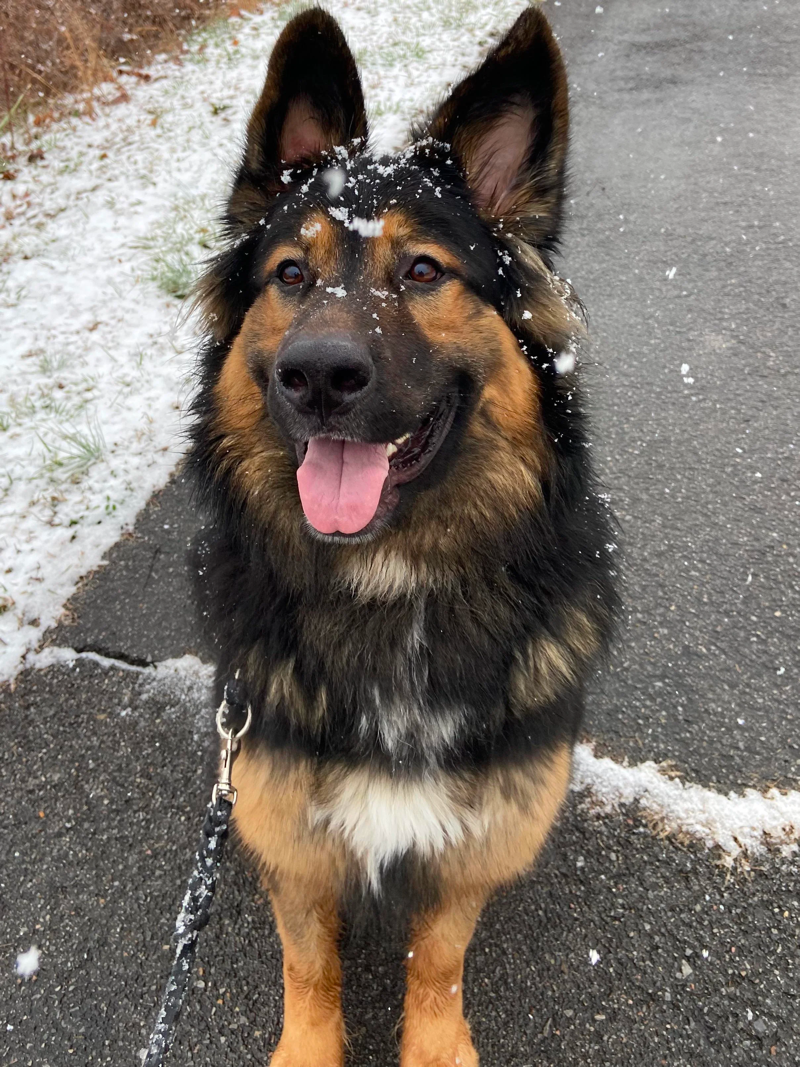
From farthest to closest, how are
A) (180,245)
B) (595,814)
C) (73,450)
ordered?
1. (180,245)
2. (73,450)
3. (595,814)

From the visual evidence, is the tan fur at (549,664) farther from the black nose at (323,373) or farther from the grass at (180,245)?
the grass at (180,245)

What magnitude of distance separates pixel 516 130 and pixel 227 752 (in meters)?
1.94

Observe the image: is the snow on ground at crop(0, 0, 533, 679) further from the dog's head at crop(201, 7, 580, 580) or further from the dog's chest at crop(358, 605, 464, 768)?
the dog's chest at crop(358, 605, 464, 768)

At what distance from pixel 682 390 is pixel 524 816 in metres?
3.15

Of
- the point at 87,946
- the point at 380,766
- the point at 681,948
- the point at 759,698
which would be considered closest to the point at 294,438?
the point at 380,766

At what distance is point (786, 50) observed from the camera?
7504 mm

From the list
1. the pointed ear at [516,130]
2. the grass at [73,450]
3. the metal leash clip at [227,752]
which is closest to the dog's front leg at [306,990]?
the metal leash clip at [227,752]

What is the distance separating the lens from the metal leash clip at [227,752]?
1.89 metres

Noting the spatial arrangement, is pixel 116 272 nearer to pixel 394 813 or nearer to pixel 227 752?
pixel 227 752

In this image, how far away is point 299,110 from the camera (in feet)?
6.70

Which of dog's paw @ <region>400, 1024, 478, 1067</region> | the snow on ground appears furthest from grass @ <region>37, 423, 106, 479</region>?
dog's paw @ <region>400, 1024, 478, 1067</region>

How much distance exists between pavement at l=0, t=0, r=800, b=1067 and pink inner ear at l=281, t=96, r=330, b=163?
6.37 ft

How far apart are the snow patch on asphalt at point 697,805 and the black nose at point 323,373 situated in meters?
1.79

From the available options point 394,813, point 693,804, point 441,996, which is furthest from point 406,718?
point 693,804
